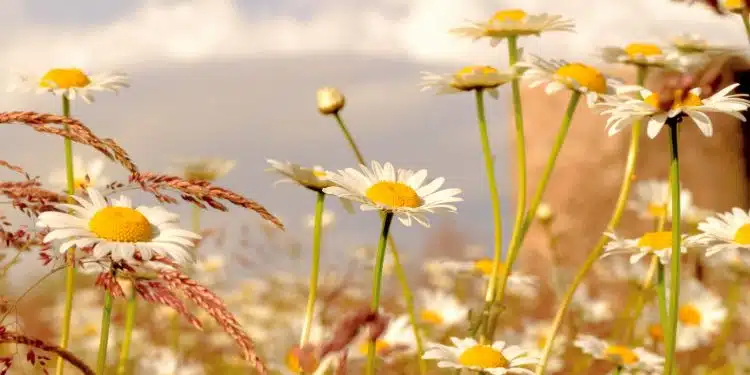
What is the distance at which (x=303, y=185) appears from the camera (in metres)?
1.36

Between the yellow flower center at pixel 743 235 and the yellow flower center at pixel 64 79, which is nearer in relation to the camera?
the yellow flower center at pixel 743 235

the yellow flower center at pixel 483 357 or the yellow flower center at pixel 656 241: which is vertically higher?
the yellow flower center at pixel 656 241

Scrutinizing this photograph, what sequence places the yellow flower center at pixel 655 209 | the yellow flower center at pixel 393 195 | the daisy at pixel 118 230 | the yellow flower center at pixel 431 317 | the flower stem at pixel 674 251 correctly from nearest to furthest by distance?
the daisy at pixel 118 230 < the flower stem at pixel 674 251 < the yellow flower center at pixel 393 195 < the yellow flower center at pixel 655 209 < the yellow flower center at pixel 431 317

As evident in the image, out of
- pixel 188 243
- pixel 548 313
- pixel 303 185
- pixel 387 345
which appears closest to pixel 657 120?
pixel 303 185

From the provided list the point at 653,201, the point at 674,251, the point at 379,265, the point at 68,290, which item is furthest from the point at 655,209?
the point at 68,290

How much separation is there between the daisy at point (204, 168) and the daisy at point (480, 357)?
3.61ft

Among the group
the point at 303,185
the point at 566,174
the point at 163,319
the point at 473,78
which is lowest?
the point at 163,319

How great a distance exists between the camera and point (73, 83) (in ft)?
5.65

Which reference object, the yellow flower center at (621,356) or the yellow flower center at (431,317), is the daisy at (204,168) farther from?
the yellow flower center at (621,356)

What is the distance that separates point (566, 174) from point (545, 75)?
4028 mm

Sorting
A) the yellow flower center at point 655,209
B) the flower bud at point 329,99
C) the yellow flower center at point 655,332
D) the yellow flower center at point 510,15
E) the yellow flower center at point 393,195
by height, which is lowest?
the yellow flower center at point 655,332

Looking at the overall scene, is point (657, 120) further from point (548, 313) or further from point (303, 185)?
point (548, 313)

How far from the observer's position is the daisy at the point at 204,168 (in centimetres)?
236

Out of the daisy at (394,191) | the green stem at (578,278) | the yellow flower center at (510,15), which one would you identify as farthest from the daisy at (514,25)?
the daisy at (394,191)
